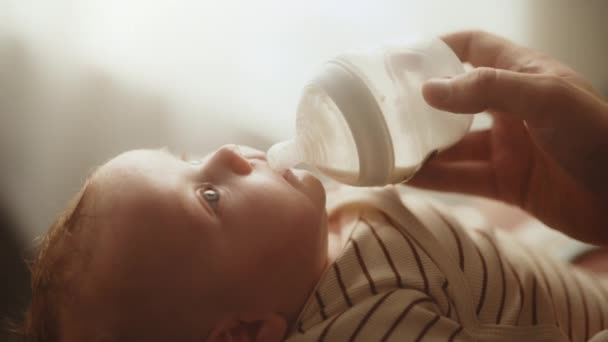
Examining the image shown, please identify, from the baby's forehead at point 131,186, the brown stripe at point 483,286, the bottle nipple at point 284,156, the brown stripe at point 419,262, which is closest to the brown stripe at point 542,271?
the brown stripe at point 483,286

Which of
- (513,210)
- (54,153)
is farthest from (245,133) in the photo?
(513,210)

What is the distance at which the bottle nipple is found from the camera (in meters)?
0.87

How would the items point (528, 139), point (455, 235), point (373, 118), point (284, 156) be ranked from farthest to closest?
point (528, 139), point (455, 235), point (284, 156), point (373, 118)

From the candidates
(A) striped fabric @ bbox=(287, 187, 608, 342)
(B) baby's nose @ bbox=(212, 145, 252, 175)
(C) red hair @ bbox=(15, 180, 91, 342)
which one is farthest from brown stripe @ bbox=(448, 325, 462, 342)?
(C) red hair @ bbox=(15, 180, 91, 342)

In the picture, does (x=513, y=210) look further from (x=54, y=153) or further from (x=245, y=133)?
(x=54, y=153)

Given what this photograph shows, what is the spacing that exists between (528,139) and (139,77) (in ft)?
2.35

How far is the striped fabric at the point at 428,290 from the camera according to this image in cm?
85

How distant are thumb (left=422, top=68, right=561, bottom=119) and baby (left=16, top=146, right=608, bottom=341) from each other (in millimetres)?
211

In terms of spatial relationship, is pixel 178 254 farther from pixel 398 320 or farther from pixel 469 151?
pixel 469 151

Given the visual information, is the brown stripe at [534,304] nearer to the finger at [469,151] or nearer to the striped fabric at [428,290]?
the striped fabric at [428,290]

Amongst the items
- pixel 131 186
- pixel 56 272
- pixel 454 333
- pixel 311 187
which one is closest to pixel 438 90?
pixel 311 187

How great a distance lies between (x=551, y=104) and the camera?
0.85 m

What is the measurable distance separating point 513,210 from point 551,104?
634 mm

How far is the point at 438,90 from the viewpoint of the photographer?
819mm
